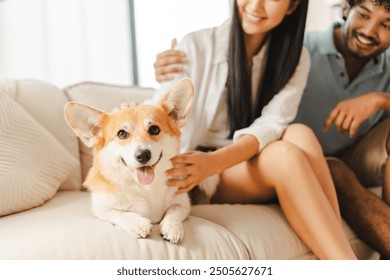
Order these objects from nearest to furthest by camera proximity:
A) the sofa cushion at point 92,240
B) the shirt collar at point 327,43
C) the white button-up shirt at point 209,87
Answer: the sofa cushion at point 92,240 → the white button-up shirt at point 209,87 → the shirt collar at point 327,43

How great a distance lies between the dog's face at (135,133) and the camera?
0.92 meters

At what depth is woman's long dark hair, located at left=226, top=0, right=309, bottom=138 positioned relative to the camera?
133 centimetres

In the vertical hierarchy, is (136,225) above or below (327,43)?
below

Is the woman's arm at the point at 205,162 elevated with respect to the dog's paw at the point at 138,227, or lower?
elevated

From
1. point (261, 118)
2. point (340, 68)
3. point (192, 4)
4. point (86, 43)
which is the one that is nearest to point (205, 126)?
point (261, 118)

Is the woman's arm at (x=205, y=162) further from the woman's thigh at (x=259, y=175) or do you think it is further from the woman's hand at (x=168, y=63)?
the woman's hand at (x=168, y=63)

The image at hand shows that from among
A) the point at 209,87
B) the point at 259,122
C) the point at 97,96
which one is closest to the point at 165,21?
the point at 97,96

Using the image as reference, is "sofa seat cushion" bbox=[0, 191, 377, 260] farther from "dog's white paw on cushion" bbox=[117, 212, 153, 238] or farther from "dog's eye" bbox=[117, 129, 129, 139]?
"dog's eye" bbox=[117, 129, 129, 139]

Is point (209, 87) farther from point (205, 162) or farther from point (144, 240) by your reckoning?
point (144, 240)

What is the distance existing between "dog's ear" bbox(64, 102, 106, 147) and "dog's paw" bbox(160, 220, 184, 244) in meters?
0.24

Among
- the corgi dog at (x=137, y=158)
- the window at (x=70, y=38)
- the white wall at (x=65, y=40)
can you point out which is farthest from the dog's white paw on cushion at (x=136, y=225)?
the white wall at (x=65, y=40)

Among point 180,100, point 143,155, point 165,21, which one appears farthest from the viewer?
point 165,21

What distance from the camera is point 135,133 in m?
0.93

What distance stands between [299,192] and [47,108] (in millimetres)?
838
